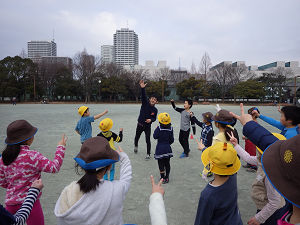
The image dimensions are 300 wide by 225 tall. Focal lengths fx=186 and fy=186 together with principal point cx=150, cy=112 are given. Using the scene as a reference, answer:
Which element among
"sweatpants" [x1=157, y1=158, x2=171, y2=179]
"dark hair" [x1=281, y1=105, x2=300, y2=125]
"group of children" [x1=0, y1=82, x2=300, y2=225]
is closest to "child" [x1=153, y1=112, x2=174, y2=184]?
"sweatpants" [x1=157, y1=158, x2=171, y2=179]

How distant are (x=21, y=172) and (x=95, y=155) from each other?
109 cm

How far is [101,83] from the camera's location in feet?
141

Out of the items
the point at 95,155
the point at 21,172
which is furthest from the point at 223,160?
the point at 21,172

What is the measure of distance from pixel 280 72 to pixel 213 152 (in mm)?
57573

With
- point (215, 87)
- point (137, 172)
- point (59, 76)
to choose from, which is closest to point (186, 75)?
point (215, 87)

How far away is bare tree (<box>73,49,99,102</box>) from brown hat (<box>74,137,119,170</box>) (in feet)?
146

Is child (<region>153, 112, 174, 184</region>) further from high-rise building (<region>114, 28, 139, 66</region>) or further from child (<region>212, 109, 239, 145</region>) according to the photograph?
high-rise building (<region>114, 28, 139, 66</region>)

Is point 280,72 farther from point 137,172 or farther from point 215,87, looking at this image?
point 137,172

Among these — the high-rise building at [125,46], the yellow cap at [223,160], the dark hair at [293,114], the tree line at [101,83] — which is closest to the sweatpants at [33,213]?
the yellow cap at [223,160]

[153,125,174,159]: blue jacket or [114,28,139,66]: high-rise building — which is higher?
[114,28,139,66]: high-rise building

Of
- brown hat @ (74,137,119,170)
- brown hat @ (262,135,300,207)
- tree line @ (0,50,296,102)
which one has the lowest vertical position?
brown hat @ (74,137,119,170)

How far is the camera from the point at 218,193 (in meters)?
1.61

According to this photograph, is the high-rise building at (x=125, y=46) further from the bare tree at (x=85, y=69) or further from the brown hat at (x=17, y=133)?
the brown hat at (x=17, y=133)

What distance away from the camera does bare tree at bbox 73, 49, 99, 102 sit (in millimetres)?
43713
